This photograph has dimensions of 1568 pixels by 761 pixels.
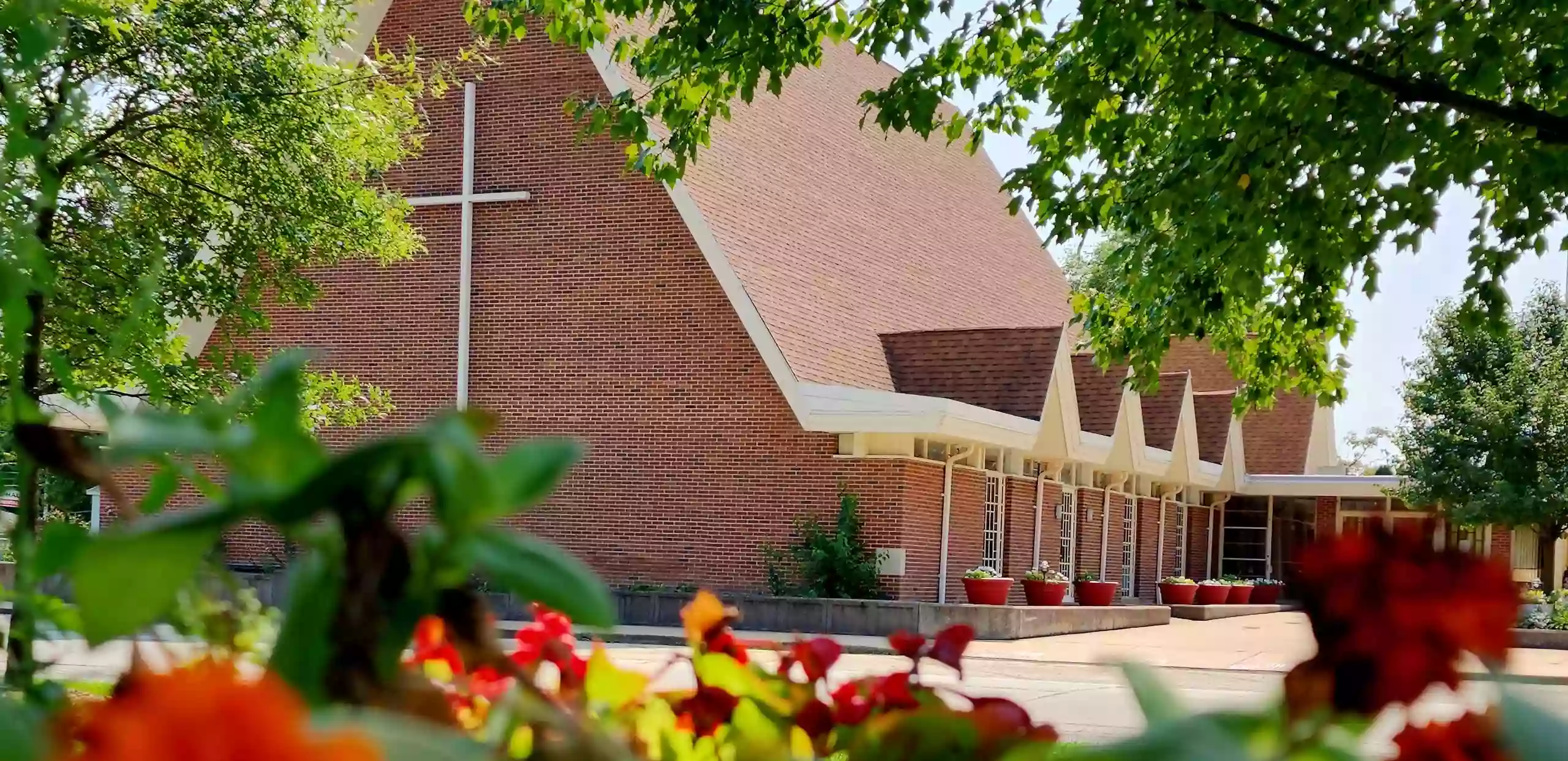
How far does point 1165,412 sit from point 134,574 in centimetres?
3307

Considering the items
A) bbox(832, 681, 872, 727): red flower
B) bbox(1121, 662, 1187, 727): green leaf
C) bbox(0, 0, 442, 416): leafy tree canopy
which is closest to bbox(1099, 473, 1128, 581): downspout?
bbox(0, 0, 442, 416): leafy tree canopy

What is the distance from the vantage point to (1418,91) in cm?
853

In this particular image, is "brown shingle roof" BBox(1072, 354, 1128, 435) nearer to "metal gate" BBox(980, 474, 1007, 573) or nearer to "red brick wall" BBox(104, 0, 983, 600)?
"metal gate" BBox(980, 474, 1007, 573)

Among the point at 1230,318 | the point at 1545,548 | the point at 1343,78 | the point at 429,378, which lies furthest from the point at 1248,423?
the point at 1343,78

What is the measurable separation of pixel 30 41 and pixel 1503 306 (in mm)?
10129

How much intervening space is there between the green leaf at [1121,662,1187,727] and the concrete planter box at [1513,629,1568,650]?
2633cm

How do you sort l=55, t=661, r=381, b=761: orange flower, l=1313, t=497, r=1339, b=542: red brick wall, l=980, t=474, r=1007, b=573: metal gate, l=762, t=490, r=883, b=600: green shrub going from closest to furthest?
l=55, t=661, r=381, b=761: orange flower < l=762, t=490, r=883, b=600: green shrub < l=980, t=474, r=1007, b=573: metal gate < l=1313, t=497, r=1339, b=542: red brick wall

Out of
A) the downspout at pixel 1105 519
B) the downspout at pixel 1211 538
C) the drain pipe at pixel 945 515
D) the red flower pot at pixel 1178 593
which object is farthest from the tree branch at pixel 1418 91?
the downspout at pixel 1211 538

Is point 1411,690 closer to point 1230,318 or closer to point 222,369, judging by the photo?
point 1230,318

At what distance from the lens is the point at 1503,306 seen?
1005 cm

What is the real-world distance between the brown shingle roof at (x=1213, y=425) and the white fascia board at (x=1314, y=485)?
2.01 metres

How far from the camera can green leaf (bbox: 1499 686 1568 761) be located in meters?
0.60

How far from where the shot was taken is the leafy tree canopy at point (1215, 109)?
8898 mm

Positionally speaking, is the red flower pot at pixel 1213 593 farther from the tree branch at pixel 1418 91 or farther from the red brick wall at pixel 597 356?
the tree branch at pixel 1418 91
